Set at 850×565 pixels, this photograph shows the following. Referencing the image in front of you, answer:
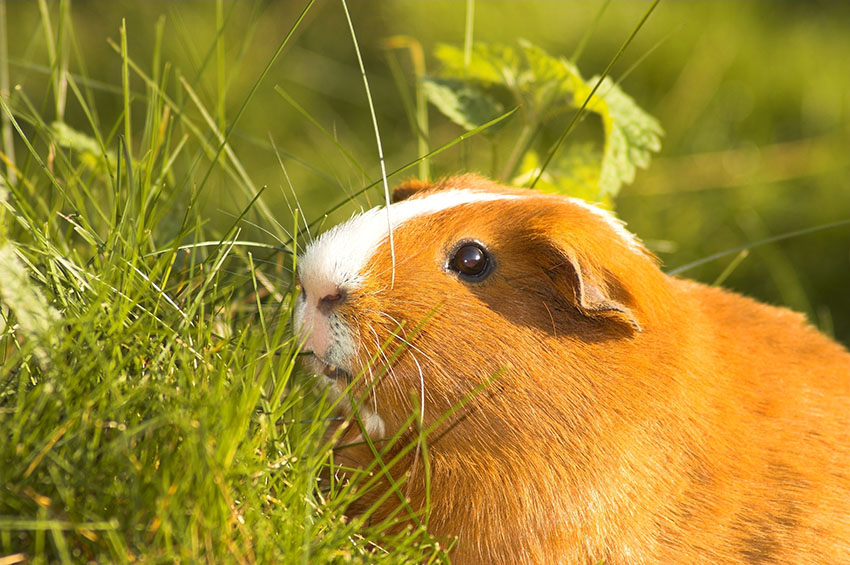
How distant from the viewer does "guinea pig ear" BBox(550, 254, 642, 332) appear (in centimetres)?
231

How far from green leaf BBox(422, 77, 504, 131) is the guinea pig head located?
2.86 ft

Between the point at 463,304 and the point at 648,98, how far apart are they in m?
4.36

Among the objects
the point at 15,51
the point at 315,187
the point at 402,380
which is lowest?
the point at 15,51

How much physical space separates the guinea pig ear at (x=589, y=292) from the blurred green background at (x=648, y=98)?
283cm

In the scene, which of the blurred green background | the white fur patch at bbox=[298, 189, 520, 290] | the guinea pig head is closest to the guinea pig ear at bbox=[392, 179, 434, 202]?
the white fur patch at bbox=[298, 189, 520, 290]

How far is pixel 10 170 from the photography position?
10.2ft

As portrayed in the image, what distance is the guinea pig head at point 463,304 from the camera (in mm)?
2328

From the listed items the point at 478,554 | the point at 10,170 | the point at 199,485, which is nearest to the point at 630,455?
the point at 478,554

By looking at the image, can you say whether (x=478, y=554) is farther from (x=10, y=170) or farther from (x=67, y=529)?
(x=10, y=170)

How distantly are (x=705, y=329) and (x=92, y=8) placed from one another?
6.30 m

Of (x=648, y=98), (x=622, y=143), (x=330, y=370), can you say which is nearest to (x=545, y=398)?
(x=330, y=370)

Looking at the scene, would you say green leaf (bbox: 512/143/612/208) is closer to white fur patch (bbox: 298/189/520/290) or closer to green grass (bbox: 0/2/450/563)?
white fur patch (bbox: 298/189/520/290)

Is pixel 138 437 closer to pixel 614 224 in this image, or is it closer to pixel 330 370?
pixel 330 370

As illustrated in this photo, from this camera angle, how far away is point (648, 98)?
20.5 feet
